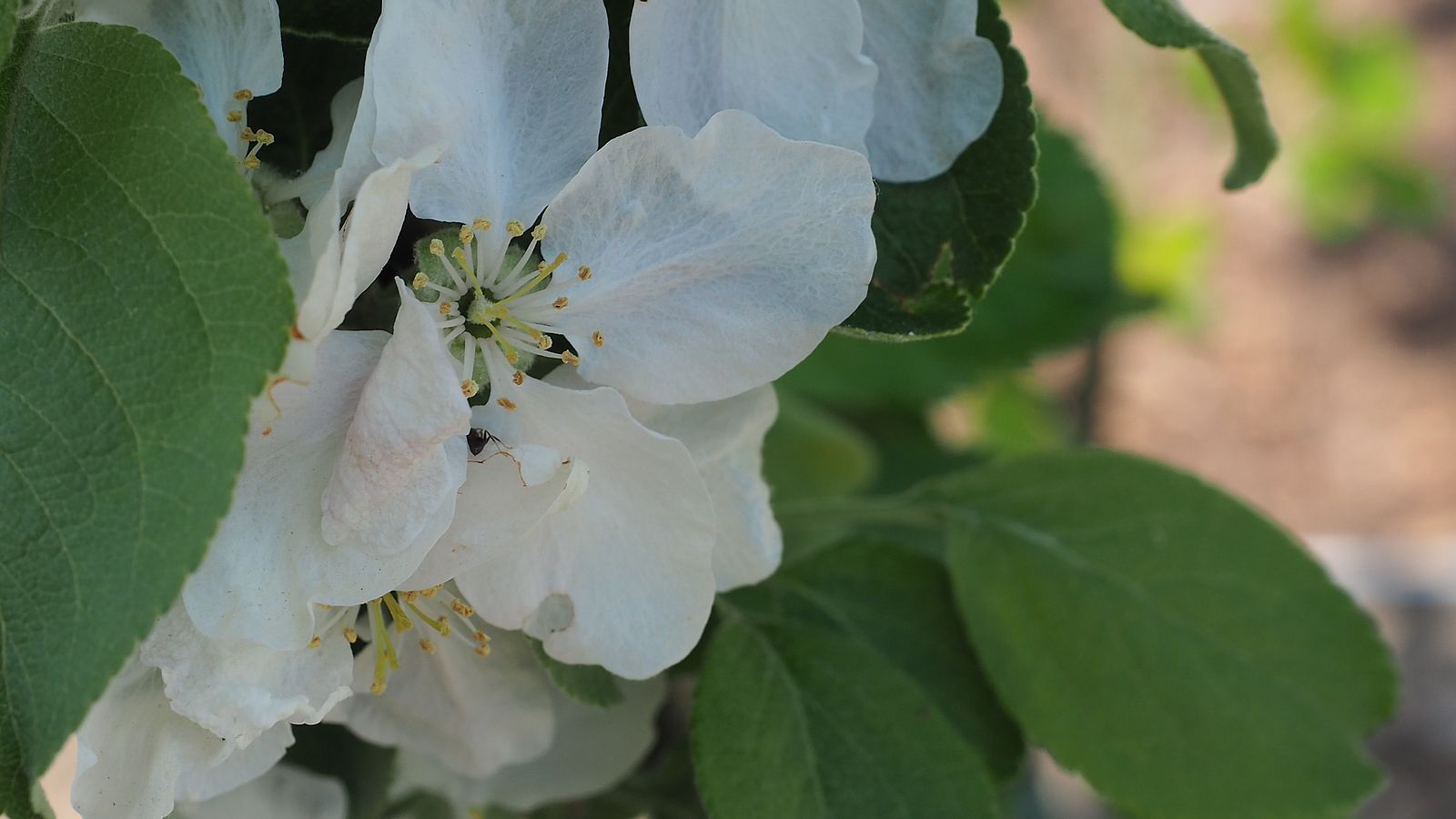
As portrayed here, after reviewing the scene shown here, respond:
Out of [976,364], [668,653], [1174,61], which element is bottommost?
[1174,61]

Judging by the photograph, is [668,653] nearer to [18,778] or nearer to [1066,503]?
[18,778]

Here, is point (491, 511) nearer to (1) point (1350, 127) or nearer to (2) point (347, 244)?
(2) point (347, 244)

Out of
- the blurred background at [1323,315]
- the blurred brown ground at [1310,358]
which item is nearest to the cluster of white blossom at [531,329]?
the blurred background at [1323,315]

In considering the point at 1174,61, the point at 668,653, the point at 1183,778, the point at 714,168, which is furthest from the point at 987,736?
the point at 1174,61

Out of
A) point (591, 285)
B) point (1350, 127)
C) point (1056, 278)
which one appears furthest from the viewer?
point (1350, 127)

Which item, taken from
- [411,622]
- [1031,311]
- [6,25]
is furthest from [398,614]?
[1031,311]
